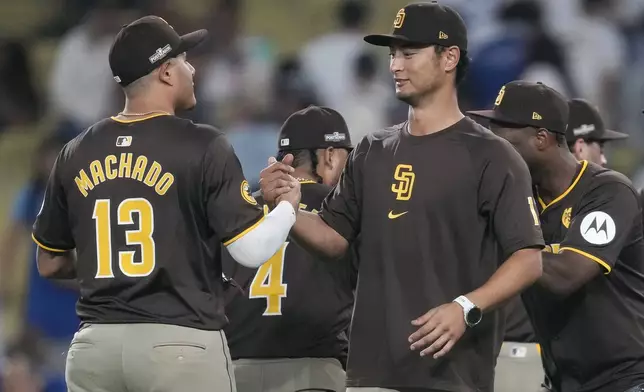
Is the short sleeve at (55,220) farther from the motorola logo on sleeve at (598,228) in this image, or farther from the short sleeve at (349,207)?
the motorola logo on sleeve at (598,228)

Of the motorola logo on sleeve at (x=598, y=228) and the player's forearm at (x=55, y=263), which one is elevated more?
the player's forearm at (x=55, y=263)

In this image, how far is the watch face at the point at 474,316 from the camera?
4098 mm

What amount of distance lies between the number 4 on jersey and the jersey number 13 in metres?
1.24

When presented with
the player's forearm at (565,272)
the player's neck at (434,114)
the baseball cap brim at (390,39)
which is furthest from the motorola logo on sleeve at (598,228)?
the baseball cap brim at (390,39)

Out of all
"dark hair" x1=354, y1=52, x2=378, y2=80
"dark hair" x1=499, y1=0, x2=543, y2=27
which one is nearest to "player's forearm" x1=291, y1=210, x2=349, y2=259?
"dark hair" x1=354, y1=52, x2=378, y2=80

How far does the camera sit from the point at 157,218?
13.8 feet

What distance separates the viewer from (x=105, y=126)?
438cm

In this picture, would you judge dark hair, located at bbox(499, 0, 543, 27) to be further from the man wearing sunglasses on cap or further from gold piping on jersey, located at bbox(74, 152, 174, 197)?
gold piping on jersey, located at bbox(74, 152, 174, 197)

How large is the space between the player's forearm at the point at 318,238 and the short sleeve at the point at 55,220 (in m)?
0.84

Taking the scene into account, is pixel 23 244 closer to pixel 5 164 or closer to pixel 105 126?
pixel 5 164

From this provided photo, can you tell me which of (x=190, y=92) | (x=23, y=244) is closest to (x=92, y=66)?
(x=23, y=244)

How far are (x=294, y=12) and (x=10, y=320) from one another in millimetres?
3875

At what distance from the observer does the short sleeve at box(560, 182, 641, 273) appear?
4941 mm

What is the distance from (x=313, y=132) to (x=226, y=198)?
62.7 inches
